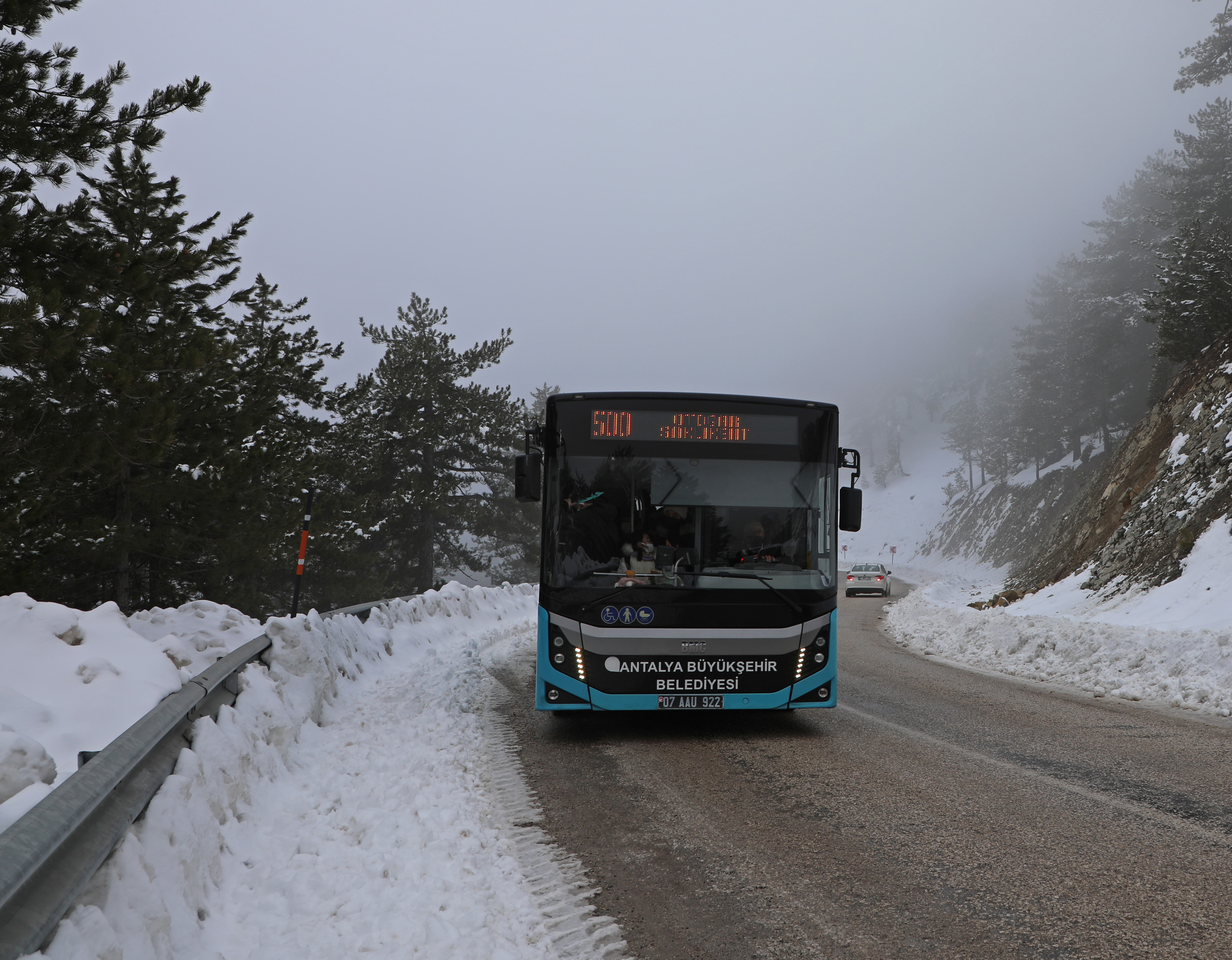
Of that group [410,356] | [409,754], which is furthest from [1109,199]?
[409,754]

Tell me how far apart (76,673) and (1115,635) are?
11945 millimetres

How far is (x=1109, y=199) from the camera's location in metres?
57.6

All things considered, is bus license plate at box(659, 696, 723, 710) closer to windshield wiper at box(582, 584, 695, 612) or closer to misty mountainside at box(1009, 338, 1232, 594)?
windshield wiper at box(582, 584, 695, 612)

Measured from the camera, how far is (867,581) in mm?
39000

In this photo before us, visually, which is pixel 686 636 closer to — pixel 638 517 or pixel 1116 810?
pixel 638 517

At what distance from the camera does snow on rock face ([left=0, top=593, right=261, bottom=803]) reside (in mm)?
4555

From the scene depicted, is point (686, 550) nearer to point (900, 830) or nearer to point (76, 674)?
point (900, 830)

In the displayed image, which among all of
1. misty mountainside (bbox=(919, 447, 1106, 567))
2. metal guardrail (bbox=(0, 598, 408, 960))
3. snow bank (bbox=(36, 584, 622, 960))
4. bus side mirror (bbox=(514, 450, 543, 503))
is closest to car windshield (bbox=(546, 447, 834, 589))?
bus side mirror (bbox=(514, 450, 543, 503))

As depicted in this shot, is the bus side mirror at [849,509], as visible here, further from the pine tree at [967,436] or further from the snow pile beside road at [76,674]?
the pine tree at [967,436]

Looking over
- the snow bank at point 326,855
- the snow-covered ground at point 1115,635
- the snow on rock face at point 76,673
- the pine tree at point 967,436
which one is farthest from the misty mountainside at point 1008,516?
the snow on rock face at point 76,673

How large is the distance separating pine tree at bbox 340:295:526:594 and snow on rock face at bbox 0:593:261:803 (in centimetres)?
2418

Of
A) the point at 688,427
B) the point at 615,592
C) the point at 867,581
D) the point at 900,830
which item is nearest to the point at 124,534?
the point at 615,592

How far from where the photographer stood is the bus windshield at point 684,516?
740cm

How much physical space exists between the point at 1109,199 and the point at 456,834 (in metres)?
67.5
